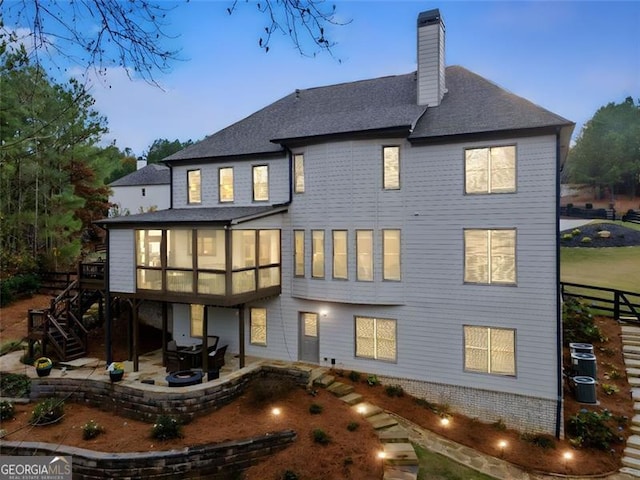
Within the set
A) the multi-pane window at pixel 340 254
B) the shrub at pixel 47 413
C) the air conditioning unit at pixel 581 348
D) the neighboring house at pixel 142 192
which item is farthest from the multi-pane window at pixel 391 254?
the neighboring house at pixel 142 192

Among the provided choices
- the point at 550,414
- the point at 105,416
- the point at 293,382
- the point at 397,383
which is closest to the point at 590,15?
the point at 550,414

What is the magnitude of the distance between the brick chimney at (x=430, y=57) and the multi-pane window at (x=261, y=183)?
21.1 feet

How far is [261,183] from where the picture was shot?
16.1 m

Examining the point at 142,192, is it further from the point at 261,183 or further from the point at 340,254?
the point at 340,254

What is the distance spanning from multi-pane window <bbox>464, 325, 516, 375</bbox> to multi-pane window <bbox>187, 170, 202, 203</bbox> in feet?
39.4

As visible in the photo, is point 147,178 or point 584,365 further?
point 147,178

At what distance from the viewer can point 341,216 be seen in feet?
45.5

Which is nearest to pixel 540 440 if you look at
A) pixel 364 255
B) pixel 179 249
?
pixel 364 255

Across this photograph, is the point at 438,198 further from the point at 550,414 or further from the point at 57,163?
the point at 57,163

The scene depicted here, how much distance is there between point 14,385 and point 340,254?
1223 centimetres

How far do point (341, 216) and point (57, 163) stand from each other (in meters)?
22.6

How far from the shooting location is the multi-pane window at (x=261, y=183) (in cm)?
1594

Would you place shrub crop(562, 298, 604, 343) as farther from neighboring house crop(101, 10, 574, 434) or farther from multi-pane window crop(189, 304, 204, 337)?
multi-pane window crop(189, 304, 204, 337)

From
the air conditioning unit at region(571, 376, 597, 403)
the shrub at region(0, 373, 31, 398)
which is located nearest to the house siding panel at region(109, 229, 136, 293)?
the shrub at region(0, 373, 31, 398)
